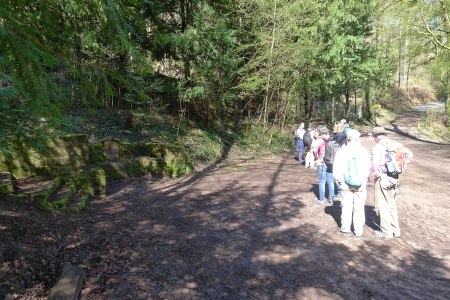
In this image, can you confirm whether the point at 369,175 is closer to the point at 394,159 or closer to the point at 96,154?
the point at 394,159

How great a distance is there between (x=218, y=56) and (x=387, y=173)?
9757mm

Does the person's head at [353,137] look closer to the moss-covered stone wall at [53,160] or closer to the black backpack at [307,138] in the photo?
the moss-covered stone wall at [53,160]

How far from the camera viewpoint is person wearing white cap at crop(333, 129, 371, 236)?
18.5 ft

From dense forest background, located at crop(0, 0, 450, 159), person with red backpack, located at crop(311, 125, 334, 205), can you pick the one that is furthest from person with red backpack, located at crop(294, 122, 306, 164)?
person with red backpack, located at crop(311, 125, 334, 205)

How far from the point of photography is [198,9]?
46.3 ft

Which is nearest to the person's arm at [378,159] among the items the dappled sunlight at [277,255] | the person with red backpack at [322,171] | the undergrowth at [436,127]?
the person with red backpack at [322,171]

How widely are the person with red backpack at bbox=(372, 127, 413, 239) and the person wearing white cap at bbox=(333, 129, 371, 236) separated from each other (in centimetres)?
21

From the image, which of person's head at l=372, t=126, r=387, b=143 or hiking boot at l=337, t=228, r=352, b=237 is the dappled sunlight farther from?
person's head at l=372, t=126, r=387, b=143

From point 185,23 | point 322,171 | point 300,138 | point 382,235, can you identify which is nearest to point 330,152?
point 322,171

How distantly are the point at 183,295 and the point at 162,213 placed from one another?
305 cm

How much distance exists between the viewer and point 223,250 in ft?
17.0

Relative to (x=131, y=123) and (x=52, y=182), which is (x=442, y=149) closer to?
(x=131, y=123)

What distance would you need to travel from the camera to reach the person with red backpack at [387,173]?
18.5ft

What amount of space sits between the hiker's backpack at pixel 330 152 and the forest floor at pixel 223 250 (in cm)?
108
